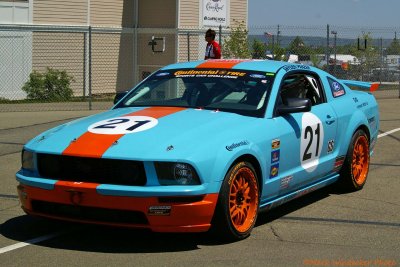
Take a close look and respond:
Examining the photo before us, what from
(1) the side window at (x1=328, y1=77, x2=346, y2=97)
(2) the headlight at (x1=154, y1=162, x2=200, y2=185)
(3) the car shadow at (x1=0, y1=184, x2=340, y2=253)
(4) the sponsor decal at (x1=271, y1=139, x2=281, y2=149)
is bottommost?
(3) the car shadow at (x1=0, y1=184, x2=340, y2=253)

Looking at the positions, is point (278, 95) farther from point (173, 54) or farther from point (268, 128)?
point (173, 54)

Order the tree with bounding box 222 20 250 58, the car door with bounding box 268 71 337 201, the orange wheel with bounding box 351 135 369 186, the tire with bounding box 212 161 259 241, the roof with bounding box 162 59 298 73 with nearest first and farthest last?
the tire with bounding box 212 161 259 241 → the car door with bounding box 268 71 337 201 → the roof with bounding box 162 59 298 73 → the orange wheel with bounding box 351 135 369 186 → the tree with bounding box 222 20 250 58

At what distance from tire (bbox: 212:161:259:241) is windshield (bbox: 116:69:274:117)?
0.69 m

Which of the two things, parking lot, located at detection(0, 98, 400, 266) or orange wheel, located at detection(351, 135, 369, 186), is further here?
orange wheel, located at detection(351, 135, 369, 186)

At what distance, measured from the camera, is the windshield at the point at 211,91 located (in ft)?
20.7

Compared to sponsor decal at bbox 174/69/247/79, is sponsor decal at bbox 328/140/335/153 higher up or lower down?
lower down

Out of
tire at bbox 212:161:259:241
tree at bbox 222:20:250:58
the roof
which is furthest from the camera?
tree at bbox 222:20:250:58

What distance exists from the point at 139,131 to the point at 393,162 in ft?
17.0

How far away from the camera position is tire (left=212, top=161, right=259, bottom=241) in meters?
5.36

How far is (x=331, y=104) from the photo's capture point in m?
7.23

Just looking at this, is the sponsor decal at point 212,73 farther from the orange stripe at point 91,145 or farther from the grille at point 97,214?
the grille at point 97,214

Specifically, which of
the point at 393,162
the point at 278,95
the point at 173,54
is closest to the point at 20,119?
the point at 393,162

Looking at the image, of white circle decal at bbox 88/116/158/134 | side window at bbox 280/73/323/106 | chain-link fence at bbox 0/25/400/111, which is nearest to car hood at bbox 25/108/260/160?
white circle decal at bbox 88/116/158/134

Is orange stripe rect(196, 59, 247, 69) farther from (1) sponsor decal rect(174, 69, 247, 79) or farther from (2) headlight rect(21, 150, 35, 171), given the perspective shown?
(2) headlight rect(21, 150, 35, 171)
